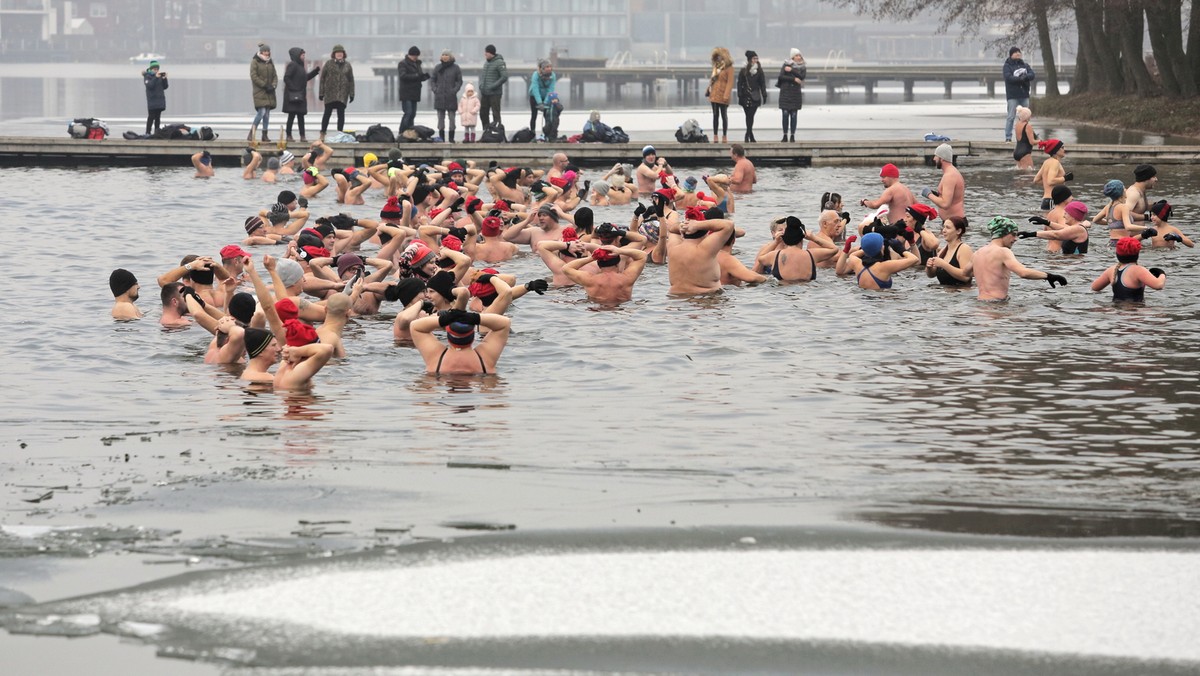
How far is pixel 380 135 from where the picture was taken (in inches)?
1179

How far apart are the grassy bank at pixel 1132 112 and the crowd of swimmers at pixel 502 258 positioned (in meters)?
12.9

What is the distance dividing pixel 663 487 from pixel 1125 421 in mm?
3408

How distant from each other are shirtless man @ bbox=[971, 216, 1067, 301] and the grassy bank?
63.3 ft

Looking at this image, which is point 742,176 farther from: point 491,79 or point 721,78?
point 491,79

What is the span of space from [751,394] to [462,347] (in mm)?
2249

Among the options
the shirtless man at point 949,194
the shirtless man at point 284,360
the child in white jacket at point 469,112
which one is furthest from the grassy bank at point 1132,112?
the shirtless man at point 284,360

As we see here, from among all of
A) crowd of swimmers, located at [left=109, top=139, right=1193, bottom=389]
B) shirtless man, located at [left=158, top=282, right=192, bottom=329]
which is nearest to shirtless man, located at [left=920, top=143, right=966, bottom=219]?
crowd of swimmers, located at [left=109, top=139, right=1193, bottom=389]

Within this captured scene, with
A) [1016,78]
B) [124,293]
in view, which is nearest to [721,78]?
[1016,78]

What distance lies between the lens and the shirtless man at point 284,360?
1134 centimetres

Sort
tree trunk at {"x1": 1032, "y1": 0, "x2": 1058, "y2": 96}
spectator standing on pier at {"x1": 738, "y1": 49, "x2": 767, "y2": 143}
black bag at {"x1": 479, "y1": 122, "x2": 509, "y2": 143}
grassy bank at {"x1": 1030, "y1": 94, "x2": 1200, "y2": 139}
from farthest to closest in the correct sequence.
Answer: tree trunk at {"x1": 1032, "y1": 0, "x2": 1058, "y2": 96} < grassy bank at {"x1": 1030, "y1": 94, "x2": 1200, "y2": 139} < black bag at {"x1": 479, "y1": 122, "x2": 509, "y2": 143} < spectator standing on pier at {"x1": 738, "y1": 49, "x2": 767, "y2": 143}

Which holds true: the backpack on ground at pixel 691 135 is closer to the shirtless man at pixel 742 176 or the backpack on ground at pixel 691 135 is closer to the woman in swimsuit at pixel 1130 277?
the shirtless man at pixel 742 176

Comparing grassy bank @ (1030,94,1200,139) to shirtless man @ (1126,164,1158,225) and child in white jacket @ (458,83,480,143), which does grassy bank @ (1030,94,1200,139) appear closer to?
shirtless man @ (1126,164,1158,225)

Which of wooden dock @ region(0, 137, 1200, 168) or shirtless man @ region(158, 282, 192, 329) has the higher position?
wooden dock @ region(0, 137, 1200, 168)

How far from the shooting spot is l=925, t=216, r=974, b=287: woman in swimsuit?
52.5 ft
